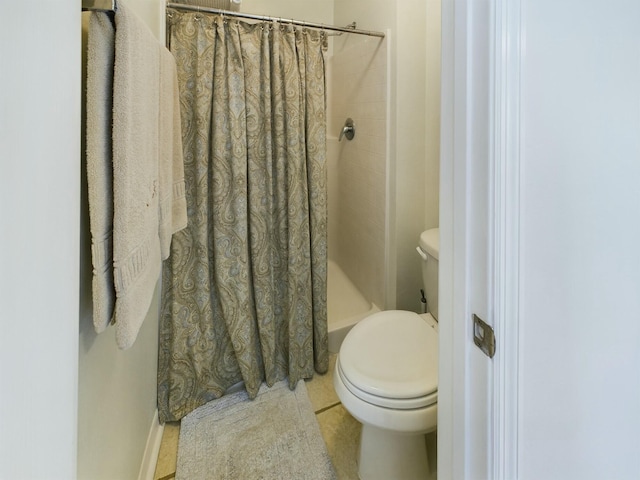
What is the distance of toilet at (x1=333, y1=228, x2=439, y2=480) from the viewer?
3.50ft

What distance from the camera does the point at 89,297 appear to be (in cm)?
75

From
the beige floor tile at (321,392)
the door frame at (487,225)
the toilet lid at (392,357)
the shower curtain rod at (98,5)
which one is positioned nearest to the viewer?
the door frame at (487,225)

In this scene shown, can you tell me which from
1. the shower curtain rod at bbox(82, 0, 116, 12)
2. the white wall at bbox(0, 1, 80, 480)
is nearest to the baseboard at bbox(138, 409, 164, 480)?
the white wall at bbox(0, 1, 80, 480)

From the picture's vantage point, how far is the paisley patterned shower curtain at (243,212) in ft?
4.74

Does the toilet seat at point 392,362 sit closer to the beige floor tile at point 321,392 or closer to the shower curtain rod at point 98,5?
the beige floor tile at point 321,392

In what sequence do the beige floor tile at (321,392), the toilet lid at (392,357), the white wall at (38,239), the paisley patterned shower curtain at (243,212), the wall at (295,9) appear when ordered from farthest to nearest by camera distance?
1. the wall at (295,9)
2. the beige floor tile at (321,392)
3. the paisley patterned shower curtain at (243,212)
4. the toilet lid at (392,357)
5. the white wall at (38,239)

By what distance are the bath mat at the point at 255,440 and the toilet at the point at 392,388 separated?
9.2 inches

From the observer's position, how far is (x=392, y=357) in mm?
1234

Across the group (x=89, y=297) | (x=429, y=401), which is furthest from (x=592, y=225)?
(x=89, y=297)

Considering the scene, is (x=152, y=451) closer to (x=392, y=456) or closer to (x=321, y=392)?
(x=321, y=392)

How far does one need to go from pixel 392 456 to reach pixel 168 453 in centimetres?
85

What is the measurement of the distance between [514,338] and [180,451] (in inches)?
53.9

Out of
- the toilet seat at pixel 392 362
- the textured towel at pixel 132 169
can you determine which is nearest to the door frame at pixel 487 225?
the toilet seat at pixel 392 362

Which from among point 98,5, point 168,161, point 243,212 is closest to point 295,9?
point 243,212
